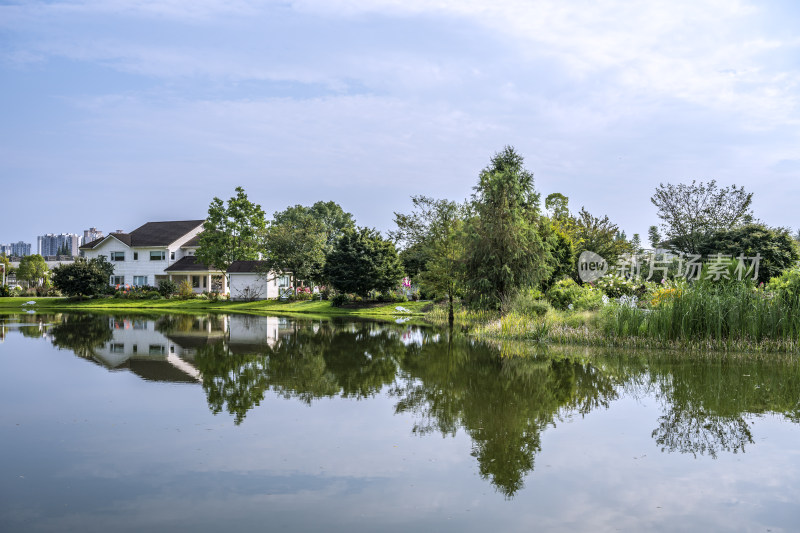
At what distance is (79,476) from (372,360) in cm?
978

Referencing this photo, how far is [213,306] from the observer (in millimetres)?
48062

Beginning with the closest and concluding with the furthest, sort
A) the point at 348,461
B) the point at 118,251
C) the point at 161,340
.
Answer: the point at 348,461 → the point at 161,340 → the point at 118,251

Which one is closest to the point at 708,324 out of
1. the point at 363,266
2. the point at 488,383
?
the point at 488,383

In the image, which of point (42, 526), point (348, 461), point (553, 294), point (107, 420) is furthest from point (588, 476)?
point (553, 294)

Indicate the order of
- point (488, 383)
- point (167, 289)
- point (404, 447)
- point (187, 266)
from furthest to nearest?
1. point (187, 266)
2. point (167, 289)
3. point (488, 383)
4. point (404, 447)

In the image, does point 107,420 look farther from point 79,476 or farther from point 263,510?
point 263,510

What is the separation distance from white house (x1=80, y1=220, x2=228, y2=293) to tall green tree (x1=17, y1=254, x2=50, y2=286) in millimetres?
17550

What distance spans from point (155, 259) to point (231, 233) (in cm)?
1080

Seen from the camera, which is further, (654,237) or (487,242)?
(654,237)

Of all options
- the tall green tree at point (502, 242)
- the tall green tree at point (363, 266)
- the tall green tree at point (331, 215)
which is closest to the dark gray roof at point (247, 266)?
the tall green tree at point (363, 266)

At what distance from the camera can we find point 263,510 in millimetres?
5453

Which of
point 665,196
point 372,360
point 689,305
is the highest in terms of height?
point 665,196

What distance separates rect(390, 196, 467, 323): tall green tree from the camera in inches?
1088

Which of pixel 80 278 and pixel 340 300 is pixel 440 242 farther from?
pixel 80 278
